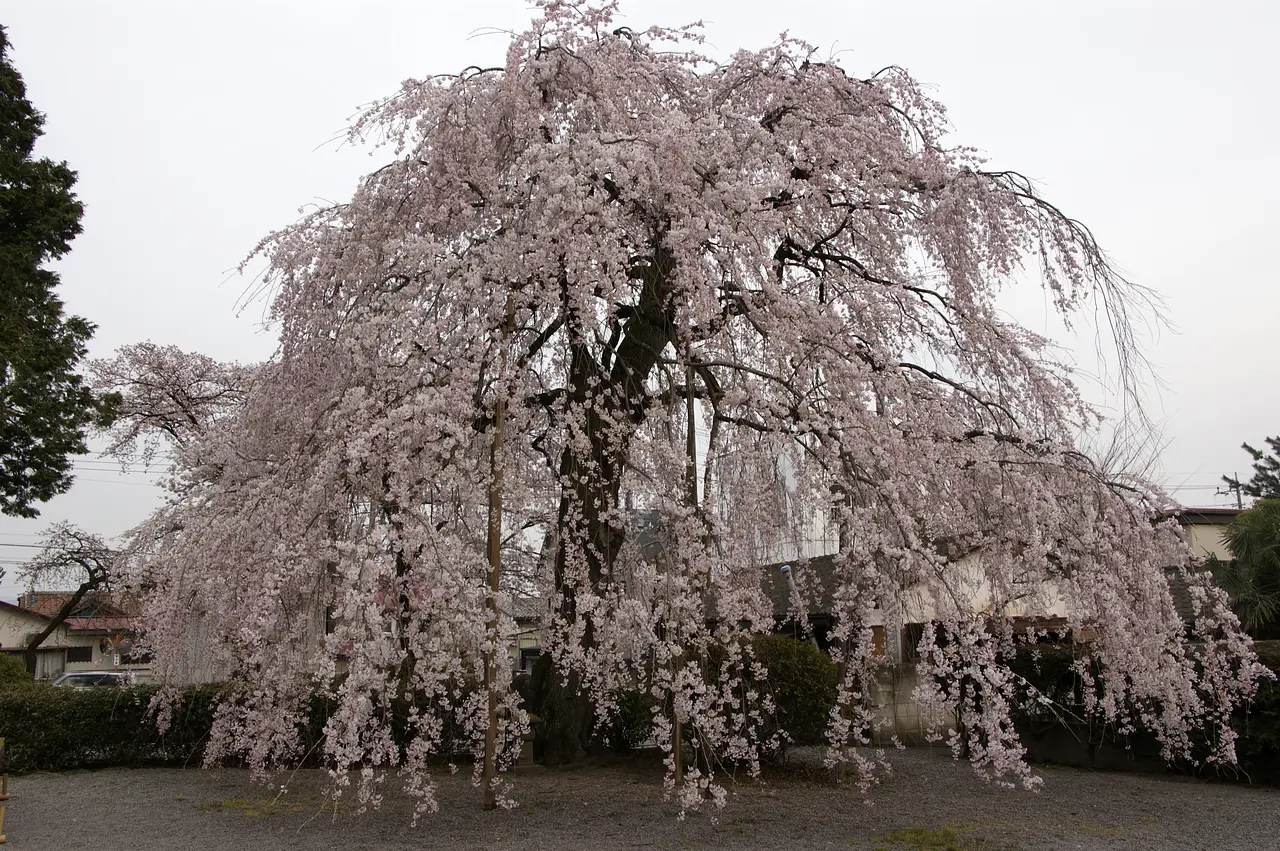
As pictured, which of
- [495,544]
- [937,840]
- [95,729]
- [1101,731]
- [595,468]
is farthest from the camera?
[95,729]

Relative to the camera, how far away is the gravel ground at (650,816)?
5.89m

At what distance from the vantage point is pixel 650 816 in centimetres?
654

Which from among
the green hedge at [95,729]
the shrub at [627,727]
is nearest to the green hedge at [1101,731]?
the shrub at [627,727]

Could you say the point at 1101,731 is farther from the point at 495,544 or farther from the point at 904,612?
the point at 495,544

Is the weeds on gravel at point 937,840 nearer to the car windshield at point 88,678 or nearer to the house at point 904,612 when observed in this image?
the house at point 904,612

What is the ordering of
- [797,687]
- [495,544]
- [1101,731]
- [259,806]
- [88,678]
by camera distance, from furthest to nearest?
1. [88,678]
2. [1101,731]
3. [797,687]
4. [259,806]
5. [495,544]

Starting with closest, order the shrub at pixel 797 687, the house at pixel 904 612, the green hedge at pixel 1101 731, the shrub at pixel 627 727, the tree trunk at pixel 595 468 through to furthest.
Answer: the tree trunk at pixel 595 468, the house at pixel 904 612, the green hedge at pixel 1101 731, the shrub at pixel 797 687, the shrub at pixel 627 727

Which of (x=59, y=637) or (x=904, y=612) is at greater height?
(x=904, y=612)

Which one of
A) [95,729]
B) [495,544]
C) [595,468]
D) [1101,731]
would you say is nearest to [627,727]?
[595,468]

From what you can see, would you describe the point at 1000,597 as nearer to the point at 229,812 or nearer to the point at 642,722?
the point at 642,722

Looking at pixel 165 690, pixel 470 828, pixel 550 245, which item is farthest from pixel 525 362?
pixel 165 690

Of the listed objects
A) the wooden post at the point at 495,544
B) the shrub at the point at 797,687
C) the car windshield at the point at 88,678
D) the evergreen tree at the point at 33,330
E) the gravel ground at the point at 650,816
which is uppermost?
the evergreen tree at the point at 33,330

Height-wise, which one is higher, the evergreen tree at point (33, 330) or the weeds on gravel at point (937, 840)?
the evergreen tree at point (33, 330)

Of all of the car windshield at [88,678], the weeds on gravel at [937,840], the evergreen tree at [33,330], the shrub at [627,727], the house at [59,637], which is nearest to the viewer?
the weeds on gravel at [937,840]
